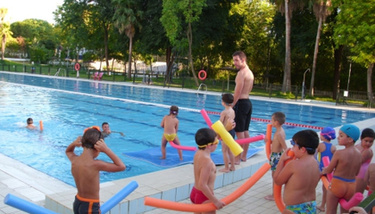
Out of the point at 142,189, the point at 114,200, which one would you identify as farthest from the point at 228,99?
the point at 114,200

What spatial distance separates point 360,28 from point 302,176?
2259 cm

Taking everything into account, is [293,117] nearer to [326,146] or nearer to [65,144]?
[65,144]

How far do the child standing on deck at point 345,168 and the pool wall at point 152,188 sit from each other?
2.13 m

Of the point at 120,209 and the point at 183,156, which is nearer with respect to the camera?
the point at 120,209

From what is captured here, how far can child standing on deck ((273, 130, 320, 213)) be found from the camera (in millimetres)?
3133

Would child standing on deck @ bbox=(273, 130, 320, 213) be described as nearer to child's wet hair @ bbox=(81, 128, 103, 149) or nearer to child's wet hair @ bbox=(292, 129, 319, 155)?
child's wet hair @ bbox=(292, 129, 319, 155)

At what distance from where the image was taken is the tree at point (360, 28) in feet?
72.6

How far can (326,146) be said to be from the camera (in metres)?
5.04

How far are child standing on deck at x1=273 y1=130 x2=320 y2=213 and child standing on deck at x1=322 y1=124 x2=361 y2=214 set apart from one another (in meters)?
0.89

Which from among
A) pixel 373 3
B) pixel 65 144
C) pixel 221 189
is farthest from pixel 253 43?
pixel 221 189

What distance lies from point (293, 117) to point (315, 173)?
49.5ft

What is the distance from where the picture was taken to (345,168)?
12.7 ft

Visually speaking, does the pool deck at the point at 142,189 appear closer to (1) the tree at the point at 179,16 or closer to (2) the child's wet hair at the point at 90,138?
(2) the child's wet hair at the point at 90,138

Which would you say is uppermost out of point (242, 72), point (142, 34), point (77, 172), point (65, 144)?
point (142, 34)
